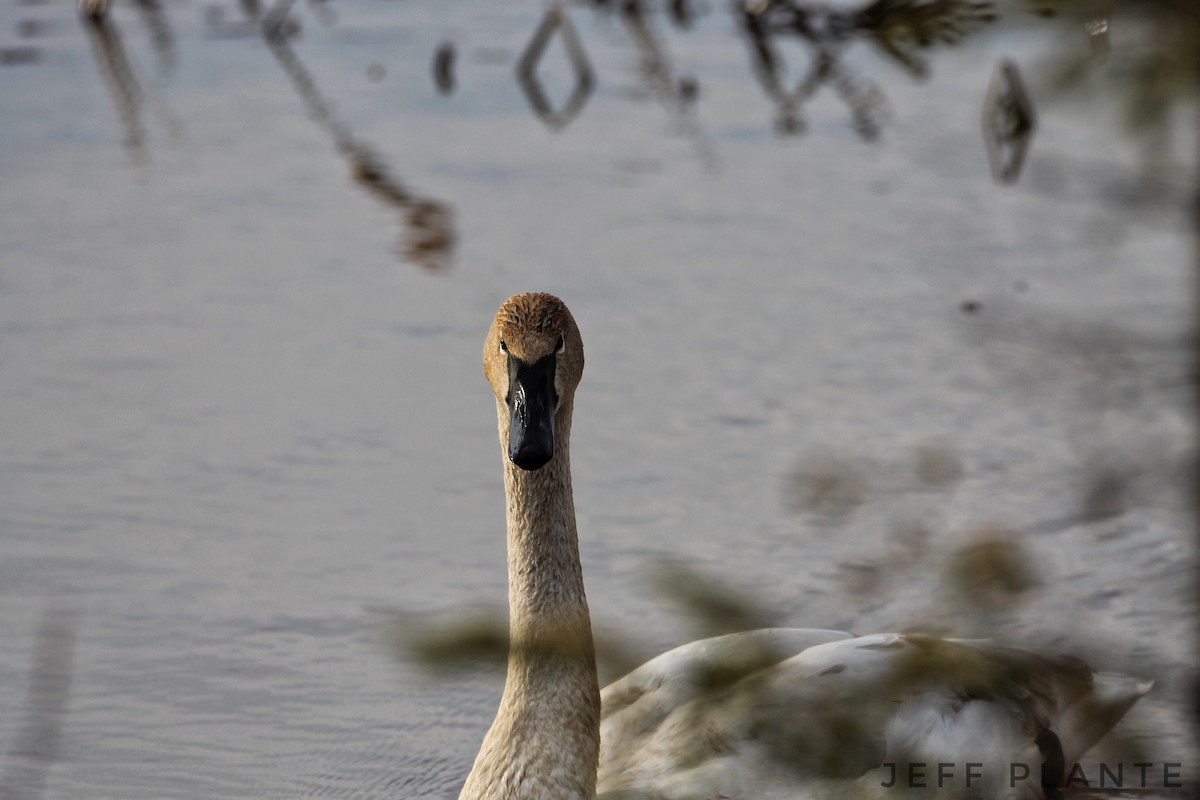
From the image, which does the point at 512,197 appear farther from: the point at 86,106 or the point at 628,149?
the point at 86,106

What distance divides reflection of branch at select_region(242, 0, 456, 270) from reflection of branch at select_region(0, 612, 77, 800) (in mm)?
4722

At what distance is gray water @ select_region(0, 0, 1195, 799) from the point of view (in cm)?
561

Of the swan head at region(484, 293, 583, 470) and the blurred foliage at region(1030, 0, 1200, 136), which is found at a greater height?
the blurred foliage at region(1030, 0, 1200, 136)

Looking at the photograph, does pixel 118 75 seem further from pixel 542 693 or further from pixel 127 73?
pixel 542 693

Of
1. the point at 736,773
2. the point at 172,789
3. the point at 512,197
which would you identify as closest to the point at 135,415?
the point at 172,789

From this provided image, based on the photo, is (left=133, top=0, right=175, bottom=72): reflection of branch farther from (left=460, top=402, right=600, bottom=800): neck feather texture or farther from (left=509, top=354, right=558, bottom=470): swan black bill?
(left=509, top=354, right=558, bottom=470): swan black bill

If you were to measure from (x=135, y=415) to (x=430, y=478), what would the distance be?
4.97ft

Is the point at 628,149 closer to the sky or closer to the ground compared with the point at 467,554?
closer to the sky

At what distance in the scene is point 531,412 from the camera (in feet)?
14.1

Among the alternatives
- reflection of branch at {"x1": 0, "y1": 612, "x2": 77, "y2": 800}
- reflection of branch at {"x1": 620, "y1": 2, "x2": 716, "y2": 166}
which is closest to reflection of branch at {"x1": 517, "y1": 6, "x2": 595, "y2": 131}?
reflection of branch at {"x1": 620, "y1": 2, "x2": 716, "y2": 166}

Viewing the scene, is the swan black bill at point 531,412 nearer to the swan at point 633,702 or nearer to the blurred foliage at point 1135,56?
the swan at point 633,702

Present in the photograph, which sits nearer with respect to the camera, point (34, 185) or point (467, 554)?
point (467, 554)

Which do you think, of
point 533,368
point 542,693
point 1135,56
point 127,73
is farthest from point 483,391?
point 127,73

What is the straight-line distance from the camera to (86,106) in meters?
13.4
